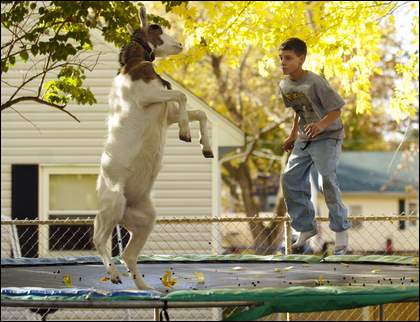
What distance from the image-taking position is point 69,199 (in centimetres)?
1482

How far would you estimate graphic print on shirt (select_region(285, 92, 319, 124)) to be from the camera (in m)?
6.62

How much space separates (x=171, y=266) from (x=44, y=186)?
7024 mm

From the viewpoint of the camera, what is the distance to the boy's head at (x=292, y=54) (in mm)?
6477

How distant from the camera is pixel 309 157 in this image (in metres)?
6.82

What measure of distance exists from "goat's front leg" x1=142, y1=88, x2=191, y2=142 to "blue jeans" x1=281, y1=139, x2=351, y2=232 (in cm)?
170

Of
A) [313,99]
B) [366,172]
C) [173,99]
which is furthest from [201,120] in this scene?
[366,172]

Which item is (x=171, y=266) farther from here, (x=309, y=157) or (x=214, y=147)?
(x=214, y=147)

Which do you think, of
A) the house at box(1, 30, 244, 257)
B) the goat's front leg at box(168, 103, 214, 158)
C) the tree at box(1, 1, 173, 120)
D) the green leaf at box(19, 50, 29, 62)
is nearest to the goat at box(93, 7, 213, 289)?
the goat's front leg at box(168, 103, 214, 158)

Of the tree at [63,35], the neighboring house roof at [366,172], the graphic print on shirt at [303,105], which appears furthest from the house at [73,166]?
the neighboring house roof at [366,172]

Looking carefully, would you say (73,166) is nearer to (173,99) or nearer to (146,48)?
(146,48)

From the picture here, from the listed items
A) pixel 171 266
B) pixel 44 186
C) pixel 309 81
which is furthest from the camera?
pixel 44 186

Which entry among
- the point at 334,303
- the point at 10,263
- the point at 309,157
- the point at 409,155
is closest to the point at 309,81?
the point at 309,157

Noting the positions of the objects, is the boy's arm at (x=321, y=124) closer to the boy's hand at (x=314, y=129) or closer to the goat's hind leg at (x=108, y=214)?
the boy's hand at (x=314, y=129)

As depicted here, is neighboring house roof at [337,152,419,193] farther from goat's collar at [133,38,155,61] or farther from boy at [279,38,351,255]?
goat's collar at [133,38,155,61]
